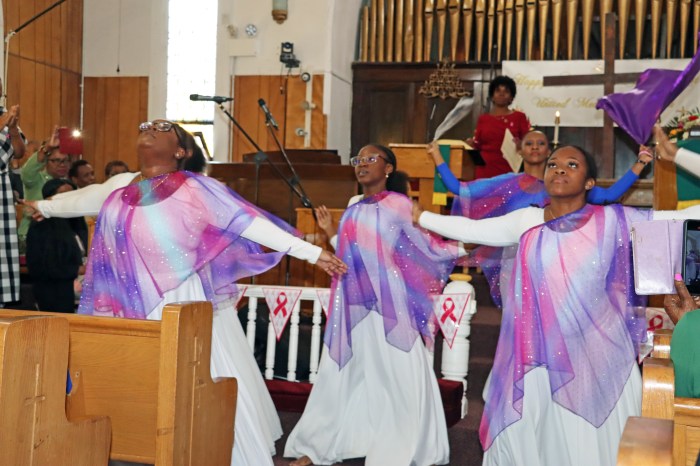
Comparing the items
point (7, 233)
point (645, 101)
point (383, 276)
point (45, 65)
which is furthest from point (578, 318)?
point (45, 65)

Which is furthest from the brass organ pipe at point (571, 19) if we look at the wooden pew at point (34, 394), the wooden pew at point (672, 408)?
the wooden pew at point (34, 394)

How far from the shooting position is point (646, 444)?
199cm

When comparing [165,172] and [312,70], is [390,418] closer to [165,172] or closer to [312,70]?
[165,172]

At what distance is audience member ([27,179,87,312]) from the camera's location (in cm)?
675

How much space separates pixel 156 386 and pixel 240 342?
1.45 metres

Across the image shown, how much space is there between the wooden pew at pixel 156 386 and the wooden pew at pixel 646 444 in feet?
4.53

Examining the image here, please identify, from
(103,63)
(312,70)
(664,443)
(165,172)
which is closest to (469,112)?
(312,70)

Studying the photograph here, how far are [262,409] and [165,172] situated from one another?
1.21 m

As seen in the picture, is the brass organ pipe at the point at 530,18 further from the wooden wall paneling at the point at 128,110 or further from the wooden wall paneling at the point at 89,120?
A: the wooden wall paneling at the point at 89,120

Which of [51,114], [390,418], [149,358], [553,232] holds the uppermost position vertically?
[51,114]

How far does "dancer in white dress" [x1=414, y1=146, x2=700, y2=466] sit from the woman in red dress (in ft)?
15.6

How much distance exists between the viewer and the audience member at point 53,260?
675 centimetres

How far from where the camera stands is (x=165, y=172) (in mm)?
4582

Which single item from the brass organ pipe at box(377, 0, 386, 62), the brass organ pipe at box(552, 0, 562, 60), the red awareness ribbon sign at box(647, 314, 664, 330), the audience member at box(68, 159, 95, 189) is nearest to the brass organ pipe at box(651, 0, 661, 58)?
the brass organ pipe at box(552, 0, 562, 60)
